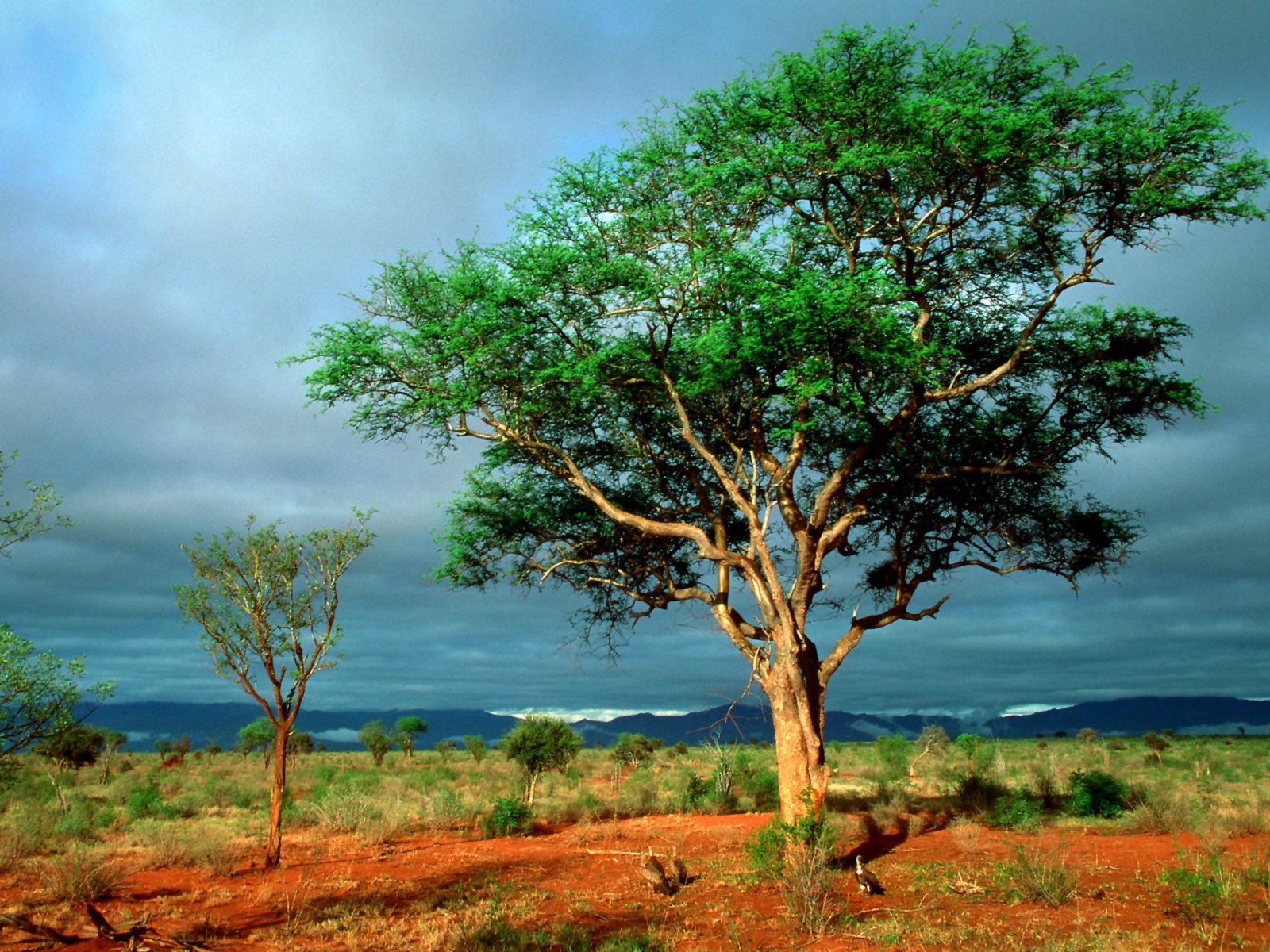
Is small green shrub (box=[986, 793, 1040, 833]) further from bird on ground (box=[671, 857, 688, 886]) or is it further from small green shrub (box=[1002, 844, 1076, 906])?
bird on ground (box=[671, 857, 688, 886])

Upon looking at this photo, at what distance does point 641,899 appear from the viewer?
511 inches

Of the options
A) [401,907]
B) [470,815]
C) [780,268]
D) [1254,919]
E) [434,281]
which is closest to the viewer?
[1254,919]

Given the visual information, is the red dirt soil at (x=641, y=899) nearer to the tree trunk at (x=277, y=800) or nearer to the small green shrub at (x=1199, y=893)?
the small green shrub at (x=1199, y=893)

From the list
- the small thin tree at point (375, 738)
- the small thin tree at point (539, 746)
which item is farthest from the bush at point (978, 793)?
the small thin tree at point (375, 738)

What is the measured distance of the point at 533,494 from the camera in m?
20.0

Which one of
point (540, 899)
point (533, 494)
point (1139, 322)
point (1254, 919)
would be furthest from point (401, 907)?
point (1139, 322)

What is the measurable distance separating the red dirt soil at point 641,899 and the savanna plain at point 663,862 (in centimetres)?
6

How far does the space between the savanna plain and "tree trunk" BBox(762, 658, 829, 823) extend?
628 mm

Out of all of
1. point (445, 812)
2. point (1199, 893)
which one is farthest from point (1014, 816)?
point (445, 812)

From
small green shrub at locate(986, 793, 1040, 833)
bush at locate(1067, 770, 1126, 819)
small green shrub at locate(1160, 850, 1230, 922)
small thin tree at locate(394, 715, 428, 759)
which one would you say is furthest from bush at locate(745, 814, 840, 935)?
small thin tree at locate(394, 715, 428, 759)

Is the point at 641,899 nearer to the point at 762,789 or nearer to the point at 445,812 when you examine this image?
the point at 445,812

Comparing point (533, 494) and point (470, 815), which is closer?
point (533, 494)

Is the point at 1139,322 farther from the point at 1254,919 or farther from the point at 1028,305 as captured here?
the point at 1254,919

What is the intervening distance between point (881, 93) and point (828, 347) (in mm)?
4265
